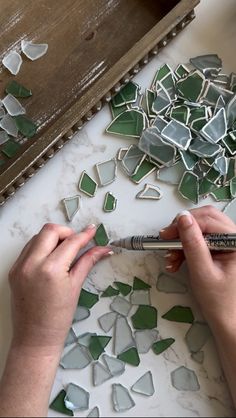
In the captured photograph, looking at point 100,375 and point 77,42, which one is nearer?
point 100,375

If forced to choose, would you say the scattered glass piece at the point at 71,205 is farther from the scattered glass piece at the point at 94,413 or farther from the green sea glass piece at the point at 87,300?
the scattered glass piece at the point at 94,413

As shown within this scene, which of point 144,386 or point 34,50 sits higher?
point 34,50

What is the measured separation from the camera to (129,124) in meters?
0.75

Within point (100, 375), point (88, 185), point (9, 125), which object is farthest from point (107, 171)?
point (100, 375)

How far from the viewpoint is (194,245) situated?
65 centimetres

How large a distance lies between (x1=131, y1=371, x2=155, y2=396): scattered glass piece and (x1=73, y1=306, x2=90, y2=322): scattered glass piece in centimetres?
9

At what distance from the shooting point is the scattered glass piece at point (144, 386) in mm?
674

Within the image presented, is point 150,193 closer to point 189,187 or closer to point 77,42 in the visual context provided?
point 189,187

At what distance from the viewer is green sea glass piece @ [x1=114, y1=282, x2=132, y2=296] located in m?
0.71

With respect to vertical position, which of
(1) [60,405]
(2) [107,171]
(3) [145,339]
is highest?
(2) [107,171]

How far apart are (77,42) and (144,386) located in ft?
1.40

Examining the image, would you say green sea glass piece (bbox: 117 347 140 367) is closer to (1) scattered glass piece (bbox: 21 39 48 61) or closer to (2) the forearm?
(2) the forearm

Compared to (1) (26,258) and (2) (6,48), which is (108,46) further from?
(1) (26,258)

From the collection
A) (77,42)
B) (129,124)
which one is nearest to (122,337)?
(129,124)
